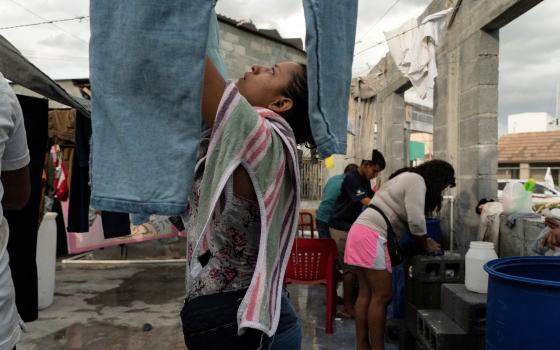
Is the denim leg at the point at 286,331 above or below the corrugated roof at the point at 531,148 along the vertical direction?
below

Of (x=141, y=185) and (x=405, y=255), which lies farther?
(x=405, y=255)

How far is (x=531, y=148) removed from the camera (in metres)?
25.9

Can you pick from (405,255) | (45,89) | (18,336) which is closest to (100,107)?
(18,336)

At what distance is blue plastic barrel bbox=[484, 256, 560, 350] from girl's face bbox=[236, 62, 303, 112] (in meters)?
1.66

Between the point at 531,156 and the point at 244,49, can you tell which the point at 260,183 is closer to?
the point at 244,49

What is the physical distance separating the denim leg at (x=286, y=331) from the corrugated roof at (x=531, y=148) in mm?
26764

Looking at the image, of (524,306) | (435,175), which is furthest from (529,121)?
(524,306)

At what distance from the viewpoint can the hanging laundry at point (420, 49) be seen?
605 cm

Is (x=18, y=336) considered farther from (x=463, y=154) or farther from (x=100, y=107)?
(x=463, y=154)

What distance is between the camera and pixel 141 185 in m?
0.70

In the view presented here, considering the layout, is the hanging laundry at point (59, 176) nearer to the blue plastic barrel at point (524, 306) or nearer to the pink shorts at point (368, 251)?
the pink shorts at point (368, 251)

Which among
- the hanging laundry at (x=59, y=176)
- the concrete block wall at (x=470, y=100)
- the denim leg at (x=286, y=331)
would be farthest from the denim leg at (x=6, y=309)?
the hanging laundry at (x=59, y=176)

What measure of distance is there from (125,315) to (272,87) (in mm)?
4923

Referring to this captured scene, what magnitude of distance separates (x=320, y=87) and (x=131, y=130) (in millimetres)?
346
